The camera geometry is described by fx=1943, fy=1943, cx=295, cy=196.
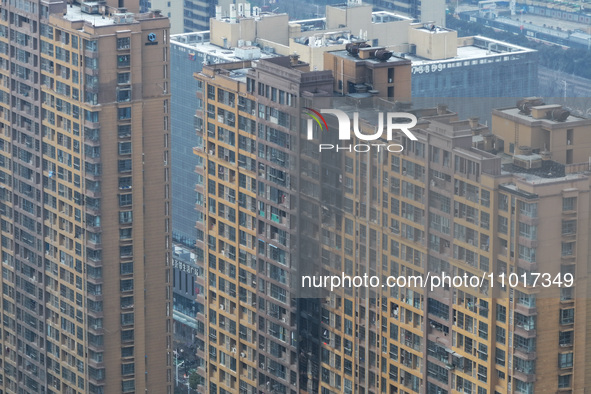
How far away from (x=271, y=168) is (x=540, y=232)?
35539 mm

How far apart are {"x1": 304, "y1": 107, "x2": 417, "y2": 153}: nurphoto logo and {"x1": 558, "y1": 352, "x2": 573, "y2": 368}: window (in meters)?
22.1

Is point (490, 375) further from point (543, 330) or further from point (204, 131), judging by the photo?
point (204, 131)

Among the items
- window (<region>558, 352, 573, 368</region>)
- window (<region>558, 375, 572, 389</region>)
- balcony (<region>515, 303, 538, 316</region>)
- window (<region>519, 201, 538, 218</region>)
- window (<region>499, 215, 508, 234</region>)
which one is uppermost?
window (<region>519, 201, 538, 218</region>)

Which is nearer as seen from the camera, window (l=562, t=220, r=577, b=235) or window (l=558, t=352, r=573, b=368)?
window (l=562, t=220, r=577, b=235)

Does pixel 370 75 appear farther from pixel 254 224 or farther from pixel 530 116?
pixel 530 116

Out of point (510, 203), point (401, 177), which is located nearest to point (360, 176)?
point (401, 177)

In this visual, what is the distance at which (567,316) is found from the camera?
157750 millimetres

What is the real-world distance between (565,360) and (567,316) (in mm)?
3884

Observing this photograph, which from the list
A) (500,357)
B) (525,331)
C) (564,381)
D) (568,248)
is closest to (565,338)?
(564,381)

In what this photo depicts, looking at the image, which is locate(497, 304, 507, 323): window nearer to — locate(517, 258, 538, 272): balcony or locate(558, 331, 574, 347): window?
locate(517, 258, 538, 272): balcony

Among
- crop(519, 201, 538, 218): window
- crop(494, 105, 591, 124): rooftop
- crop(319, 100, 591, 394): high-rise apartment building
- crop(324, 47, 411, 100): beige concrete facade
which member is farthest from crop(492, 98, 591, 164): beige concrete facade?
crop(324, 47, 411, 100): beige concrete facade

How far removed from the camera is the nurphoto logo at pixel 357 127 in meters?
166

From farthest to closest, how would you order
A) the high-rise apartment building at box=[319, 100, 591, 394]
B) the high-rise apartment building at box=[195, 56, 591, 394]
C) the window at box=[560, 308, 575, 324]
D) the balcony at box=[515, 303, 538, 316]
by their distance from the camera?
the window at box=[560, 308, 575, 324], the high-rise apartment building at box=[195, 56, 591, 394], the high-rise apartment building at box=[319, 100, 591, 394], the balcony at box=[515, 303, 538, 316]

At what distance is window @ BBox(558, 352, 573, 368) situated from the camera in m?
159
